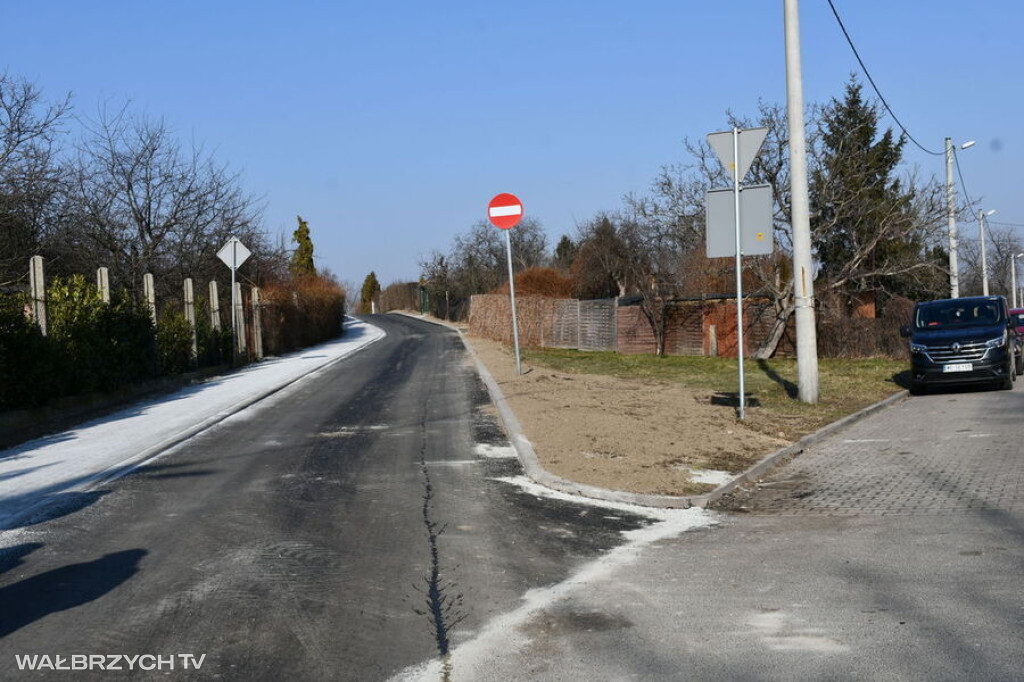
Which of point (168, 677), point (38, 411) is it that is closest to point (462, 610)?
point (168, 677)

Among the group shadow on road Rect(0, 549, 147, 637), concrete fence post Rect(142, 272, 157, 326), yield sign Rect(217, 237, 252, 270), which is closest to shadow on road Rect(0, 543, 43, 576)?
shadow on road Rect(0, 549, 147, 637)

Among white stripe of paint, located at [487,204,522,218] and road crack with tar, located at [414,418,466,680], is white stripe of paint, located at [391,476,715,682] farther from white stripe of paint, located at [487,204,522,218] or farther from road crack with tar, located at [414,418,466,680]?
white stripe of paint, located at [487,204,522,218]

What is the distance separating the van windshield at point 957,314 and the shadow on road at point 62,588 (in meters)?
16.5

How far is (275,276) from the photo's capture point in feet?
139

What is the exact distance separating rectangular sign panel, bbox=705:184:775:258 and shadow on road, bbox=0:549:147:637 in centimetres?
862

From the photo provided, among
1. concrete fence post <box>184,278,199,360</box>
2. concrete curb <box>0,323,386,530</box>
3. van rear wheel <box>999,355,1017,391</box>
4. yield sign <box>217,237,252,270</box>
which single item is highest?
yield sign <box>217,237,252,270</box>

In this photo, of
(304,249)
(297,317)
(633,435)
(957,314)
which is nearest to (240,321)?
(297,317)

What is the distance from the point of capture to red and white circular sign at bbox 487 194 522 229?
16.2 meters

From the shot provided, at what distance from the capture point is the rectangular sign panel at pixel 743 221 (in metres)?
12.4

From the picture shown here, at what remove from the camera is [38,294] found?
45.3 ft

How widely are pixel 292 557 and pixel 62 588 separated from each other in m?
1.43

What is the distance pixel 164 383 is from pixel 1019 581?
16858 mm

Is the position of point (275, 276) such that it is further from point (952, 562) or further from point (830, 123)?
point (952, 562)

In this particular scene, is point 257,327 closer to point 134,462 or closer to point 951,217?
point 134,462
